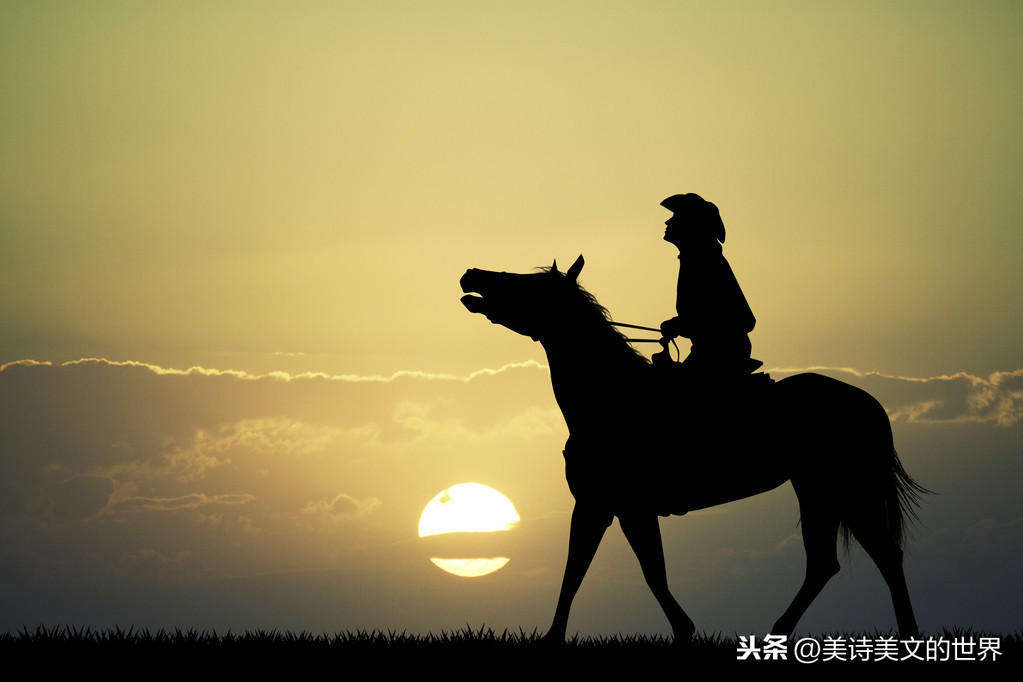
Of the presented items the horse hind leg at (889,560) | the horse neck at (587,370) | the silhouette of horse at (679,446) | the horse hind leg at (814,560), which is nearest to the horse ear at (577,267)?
the silhouette of horse at (679,446)

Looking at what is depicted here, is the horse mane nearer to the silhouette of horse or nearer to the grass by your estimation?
the silhouette of horse

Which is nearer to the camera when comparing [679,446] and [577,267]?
[577,267]

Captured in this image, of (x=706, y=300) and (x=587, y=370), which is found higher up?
(x=706, y=300)

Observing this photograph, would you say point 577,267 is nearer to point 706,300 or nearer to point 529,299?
point 529,299

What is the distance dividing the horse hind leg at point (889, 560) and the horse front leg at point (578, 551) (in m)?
2.10

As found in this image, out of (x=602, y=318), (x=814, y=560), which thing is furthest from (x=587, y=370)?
(x=814, y=560)

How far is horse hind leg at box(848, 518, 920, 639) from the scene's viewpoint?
8.55 m

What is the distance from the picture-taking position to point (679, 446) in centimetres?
877

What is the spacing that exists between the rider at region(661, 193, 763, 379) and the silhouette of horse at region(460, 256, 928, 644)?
0.22 m

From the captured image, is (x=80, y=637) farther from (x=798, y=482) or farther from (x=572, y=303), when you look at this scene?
(x=798, y=482)

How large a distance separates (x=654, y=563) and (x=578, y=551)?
658 millimetres

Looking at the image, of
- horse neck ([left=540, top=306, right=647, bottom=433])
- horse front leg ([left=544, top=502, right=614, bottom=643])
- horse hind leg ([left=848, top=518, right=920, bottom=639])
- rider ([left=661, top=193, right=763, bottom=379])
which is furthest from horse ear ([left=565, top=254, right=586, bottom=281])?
horse hind leg ([left=848, top=518, right=920, bottom=639])

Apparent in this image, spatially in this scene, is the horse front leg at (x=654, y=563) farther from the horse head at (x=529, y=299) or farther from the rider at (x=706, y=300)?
the horse head at (x=529, y=299)

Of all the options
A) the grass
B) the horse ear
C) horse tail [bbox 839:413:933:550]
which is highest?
the horse ear
